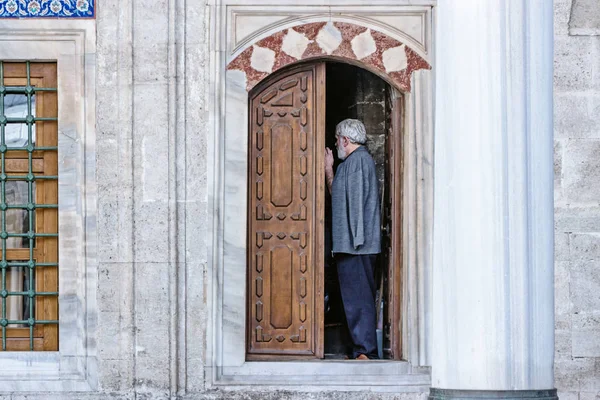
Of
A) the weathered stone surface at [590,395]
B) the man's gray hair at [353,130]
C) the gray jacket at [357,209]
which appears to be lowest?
the weathered stone surface at [590,395]

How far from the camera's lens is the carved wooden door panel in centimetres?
908

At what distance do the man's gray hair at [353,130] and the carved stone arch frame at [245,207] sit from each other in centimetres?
39

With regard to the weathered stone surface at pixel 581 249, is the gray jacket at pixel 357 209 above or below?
above

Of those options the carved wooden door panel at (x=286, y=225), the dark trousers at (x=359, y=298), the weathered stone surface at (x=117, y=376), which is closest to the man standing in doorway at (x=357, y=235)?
the dark trousers at (x=359, y=298)

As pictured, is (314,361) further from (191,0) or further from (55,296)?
(191,0)

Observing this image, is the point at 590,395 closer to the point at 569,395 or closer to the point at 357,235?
the point at 569,395

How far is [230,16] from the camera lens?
29.6 ft

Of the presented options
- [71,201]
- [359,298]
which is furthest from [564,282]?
[71,201]

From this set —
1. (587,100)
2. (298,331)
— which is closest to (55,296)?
(298,331)

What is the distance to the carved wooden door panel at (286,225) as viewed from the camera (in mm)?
9078

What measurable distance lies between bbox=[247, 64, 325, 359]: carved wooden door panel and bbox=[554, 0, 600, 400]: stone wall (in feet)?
5.27

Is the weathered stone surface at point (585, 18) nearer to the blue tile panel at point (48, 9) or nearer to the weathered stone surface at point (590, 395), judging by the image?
the weathered stone surface at point (590, 395)

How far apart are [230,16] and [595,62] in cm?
248

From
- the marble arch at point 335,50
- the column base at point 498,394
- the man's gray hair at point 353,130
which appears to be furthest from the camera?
the man's gray hair at point 353,130
